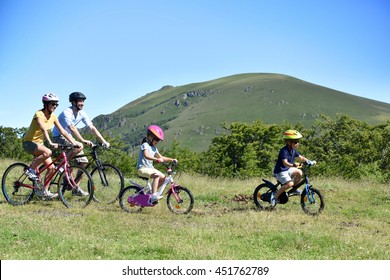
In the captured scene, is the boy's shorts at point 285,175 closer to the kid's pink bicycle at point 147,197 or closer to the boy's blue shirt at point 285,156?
the boy's blue shirt at point 285,156

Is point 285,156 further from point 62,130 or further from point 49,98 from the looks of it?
point 49,98

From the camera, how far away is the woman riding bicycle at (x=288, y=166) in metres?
11.0

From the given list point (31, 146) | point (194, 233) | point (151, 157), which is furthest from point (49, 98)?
point (194, 233)

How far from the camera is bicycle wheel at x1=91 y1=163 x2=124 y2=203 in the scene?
10922 mm

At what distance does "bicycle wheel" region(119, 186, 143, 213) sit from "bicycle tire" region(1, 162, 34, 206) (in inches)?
106

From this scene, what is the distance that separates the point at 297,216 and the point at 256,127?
61702 millimetres

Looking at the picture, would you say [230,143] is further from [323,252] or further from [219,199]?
[323,252]

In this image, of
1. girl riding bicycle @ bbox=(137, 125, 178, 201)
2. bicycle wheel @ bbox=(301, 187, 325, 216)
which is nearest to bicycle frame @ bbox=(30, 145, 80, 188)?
girl riding bicycle @ bbox=(137, 125, 178, 201)

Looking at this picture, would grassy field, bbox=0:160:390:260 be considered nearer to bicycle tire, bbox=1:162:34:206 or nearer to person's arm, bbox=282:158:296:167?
bicycle tire, bbox=1:162:34:206

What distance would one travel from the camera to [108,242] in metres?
7.03

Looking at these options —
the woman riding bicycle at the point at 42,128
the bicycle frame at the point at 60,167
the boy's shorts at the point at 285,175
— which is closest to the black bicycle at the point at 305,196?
the boy's shorts at the point at 285,175

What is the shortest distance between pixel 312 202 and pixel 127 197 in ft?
17.1
